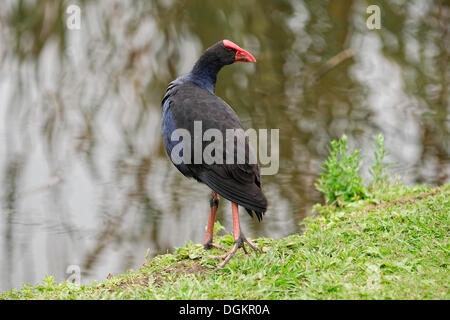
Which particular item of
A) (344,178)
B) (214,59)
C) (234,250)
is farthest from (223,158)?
(344,178)

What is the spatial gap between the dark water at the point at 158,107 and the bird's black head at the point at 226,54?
6.87 feet

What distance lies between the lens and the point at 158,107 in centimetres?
924

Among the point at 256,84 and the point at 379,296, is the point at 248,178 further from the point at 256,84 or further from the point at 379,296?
the point at 256,84

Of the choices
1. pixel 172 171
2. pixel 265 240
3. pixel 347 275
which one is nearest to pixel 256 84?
pixel 172 171

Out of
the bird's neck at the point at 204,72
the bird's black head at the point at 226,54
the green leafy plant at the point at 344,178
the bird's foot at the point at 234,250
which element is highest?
the bird's black head at the point at 226,54

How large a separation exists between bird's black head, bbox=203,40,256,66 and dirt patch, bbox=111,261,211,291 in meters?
1.63

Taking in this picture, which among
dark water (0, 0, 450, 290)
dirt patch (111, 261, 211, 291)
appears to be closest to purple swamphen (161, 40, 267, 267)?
dirt patch (111, 261, 211, 291)

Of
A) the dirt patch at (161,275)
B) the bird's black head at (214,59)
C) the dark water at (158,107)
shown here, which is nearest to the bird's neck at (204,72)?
the bird's black head at (214,59)

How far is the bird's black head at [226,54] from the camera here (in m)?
4.75

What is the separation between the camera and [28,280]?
5.37m

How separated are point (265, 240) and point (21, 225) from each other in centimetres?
290

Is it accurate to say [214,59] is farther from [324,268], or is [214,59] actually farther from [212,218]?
[324,268]

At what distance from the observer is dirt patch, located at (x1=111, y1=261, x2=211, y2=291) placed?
394 cm

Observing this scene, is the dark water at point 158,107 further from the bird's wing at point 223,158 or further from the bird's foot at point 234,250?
the bird's wing at point 223,158
